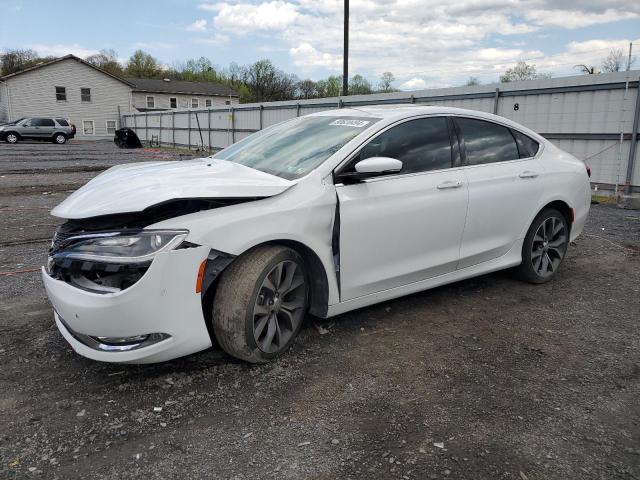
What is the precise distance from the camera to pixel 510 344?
377 cm

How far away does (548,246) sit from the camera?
5.12m

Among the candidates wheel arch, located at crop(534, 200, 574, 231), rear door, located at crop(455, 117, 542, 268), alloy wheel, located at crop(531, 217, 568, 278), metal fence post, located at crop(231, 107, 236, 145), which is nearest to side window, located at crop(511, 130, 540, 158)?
rear door, located at crop(455, 117, 542, 268)

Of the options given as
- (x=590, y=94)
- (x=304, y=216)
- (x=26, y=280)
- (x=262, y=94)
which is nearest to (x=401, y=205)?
(x=304, y=216)

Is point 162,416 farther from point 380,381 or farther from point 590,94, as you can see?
point 590,94

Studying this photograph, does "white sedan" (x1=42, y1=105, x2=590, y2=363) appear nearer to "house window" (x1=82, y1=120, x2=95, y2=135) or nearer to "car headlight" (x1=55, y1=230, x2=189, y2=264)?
"car headlight" (x1=55, y1=230, x2=189, y2=264)

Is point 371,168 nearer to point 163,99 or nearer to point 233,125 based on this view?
point 233,125

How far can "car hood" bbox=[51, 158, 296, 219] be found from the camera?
293 centimetres

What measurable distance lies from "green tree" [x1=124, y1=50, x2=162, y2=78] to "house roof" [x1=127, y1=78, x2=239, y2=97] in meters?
15.8

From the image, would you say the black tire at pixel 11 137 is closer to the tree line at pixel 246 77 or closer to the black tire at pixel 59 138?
the black tire at pixel 59 138

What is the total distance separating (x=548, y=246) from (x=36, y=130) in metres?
36.4

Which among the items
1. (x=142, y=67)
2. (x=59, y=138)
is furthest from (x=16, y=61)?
(x=59, y=138)

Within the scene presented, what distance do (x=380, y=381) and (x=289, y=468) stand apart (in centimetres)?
96

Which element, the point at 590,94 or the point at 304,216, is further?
the point at 590,94

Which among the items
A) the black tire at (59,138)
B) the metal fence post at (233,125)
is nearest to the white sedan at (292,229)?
the metal fence post at (233,125)
